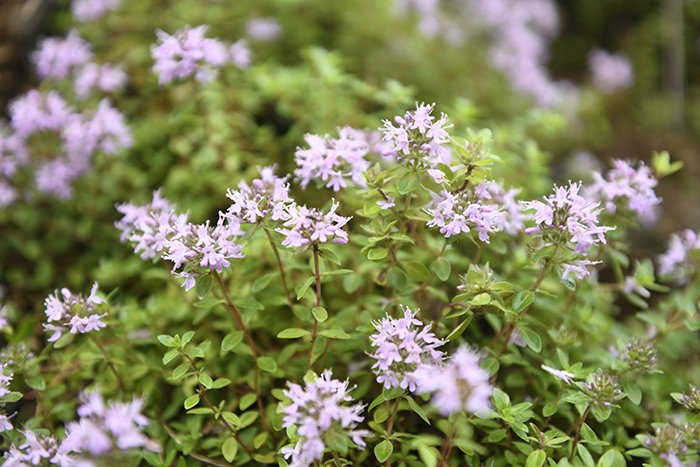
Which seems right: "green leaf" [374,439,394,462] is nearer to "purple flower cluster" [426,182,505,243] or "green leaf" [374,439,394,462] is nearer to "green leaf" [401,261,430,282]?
"green leaf" [401,261,430,282]

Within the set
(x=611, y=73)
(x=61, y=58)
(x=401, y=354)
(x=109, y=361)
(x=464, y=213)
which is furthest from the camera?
(x=611, y=73)

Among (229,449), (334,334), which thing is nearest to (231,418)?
(229,449)

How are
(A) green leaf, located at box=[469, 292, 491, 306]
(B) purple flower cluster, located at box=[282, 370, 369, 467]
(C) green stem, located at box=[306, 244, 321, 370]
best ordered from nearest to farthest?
(B) purple flower cluster, located at box=[282, 370, 369, 467] < (A) green leaf, located at box=[469, 292, 491, 306] < (C) green stem, located at box=[306, 244, 321, 370]

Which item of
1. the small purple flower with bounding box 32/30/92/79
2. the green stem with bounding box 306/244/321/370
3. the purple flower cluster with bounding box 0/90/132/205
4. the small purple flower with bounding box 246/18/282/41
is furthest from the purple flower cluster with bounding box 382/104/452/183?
the small purple flower with bounding box 246/18/282/41

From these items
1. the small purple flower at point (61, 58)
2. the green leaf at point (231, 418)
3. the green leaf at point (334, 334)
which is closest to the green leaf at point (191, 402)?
the green leaf at point (231, 418)

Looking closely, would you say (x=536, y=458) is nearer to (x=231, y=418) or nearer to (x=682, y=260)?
(x=231, y=418)

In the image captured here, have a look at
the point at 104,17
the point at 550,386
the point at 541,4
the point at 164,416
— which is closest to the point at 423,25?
the point at 541,4

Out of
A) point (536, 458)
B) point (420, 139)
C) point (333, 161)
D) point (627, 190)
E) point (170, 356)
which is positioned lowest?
point (536, 458)
